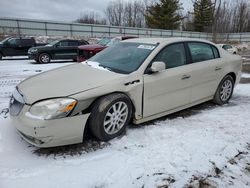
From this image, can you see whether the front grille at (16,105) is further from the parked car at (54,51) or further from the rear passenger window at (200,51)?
the parked car at (54,51)

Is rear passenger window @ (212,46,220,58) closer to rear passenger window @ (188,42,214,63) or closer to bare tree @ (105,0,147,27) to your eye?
rear passenger window @ (188,42,214,63)

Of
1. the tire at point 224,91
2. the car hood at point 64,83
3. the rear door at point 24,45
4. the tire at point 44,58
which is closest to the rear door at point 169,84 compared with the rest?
the car hood at point 64,83

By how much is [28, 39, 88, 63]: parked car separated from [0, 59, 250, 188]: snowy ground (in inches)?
407

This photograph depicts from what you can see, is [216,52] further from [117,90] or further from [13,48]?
[13,48]

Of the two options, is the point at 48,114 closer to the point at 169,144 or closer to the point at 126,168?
the point at 126,168

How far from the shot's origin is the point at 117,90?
3.48 metres

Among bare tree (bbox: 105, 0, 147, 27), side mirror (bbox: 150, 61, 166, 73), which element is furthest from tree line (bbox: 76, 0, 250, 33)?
side mirror (bbox: 150, 61, 166, 73)

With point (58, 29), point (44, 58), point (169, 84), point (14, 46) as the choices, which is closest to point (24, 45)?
point (14, 46)

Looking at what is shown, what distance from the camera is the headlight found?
2963 mm

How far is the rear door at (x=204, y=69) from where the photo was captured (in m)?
4.58

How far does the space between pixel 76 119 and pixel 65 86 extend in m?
0.53

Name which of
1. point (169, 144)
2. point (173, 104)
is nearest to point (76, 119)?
point (169, 144)

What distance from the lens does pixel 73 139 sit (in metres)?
3.15

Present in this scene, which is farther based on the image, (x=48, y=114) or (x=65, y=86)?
(x=65, y=86)
